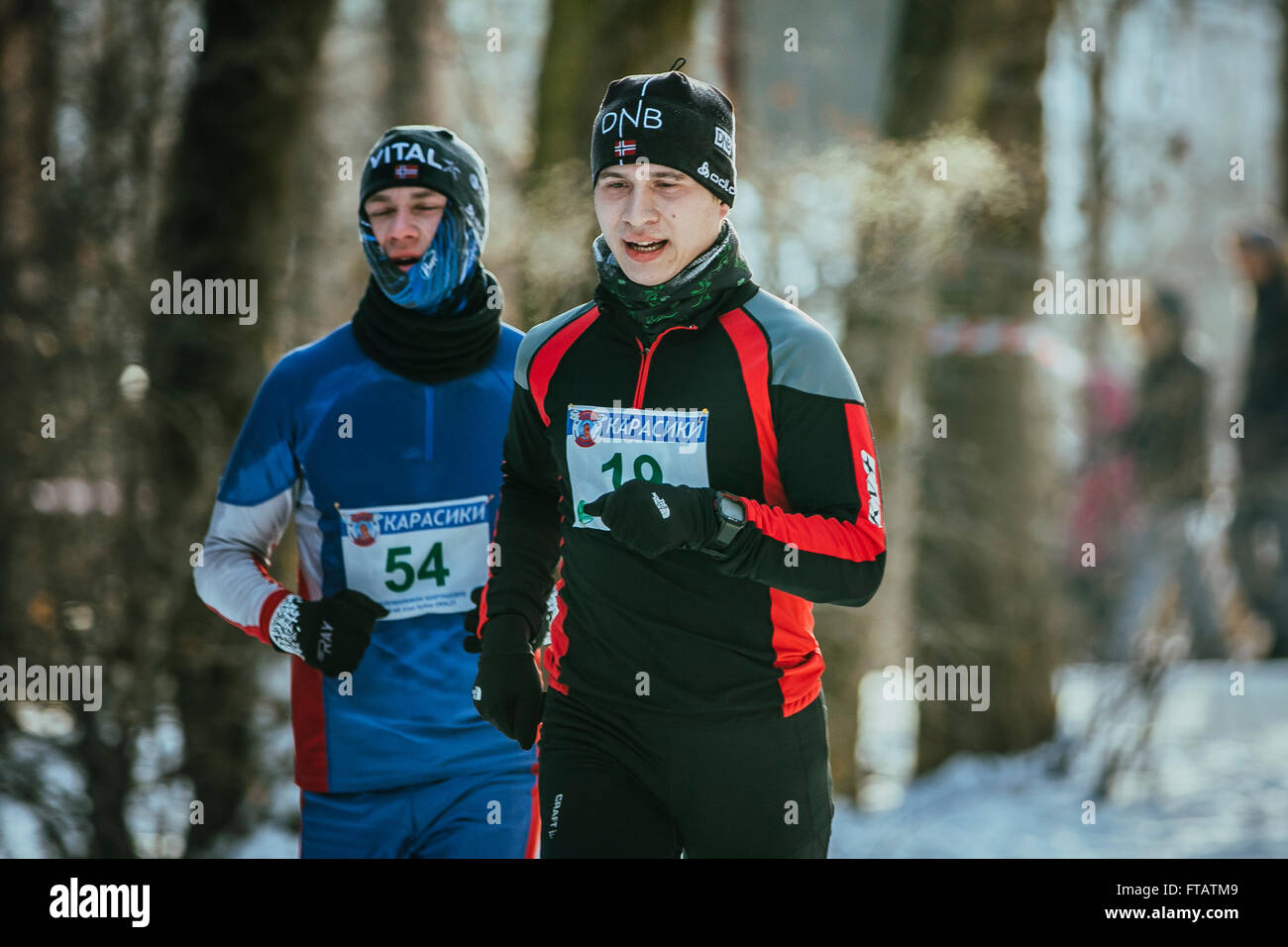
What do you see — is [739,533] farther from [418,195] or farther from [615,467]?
[418,195]

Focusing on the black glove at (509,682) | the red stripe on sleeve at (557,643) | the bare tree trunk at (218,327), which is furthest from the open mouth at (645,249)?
the bare tree trunk at (218,327)

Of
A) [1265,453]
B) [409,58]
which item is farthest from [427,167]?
[1265,453]

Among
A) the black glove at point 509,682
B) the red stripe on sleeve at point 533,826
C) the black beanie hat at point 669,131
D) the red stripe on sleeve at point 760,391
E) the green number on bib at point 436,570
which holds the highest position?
the black beanie hat at point 669,131

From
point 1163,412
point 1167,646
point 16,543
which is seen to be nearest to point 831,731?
point 1167,646

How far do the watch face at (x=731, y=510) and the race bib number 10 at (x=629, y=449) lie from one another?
16 cm

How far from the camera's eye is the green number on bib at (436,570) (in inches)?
123

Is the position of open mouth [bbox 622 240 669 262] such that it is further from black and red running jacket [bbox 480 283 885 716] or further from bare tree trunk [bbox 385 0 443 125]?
bare tree trunk [bbox 385 0 443 125]

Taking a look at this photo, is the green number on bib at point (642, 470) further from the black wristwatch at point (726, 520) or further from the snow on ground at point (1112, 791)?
the snow on ground at point (1112, 791)

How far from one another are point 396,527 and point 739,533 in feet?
3.38

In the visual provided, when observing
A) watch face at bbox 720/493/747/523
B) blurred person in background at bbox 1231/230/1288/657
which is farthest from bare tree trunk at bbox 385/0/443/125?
watch face at bbox 720/493/747/523

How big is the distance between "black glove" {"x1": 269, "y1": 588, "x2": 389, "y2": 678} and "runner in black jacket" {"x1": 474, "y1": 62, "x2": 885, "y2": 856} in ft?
1.28

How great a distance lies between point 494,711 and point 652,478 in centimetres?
60

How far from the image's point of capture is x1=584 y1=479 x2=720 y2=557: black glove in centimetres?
236
